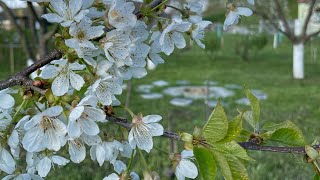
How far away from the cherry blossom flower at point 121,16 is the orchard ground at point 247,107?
31 centimetres

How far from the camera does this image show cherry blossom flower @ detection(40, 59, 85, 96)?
0.79 metres

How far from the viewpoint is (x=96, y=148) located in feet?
2.95

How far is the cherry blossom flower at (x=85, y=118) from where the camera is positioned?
748 mm

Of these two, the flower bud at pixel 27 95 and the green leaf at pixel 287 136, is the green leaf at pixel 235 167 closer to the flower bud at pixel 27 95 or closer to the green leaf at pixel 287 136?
the green leaf at pixel 287 136

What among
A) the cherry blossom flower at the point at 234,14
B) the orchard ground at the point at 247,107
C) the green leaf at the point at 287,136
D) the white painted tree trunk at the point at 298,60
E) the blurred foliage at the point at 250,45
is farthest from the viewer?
the blurred foliage at the point at 250,45

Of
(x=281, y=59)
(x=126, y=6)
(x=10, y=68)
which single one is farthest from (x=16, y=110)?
(x=281, y=59)

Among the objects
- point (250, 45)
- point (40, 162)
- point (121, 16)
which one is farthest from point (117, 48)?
point (250, 45)

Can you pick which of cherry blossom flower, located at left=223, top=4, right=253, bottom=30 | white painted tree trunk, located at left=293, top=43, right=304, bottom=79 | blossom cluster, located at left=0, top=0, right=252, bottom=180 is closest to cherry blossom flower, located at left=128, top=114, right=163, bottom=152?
blossom cluster, located at left=0, top=0, right=252, bottom=180

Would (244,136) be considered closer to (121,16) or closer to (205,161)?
(205,161)

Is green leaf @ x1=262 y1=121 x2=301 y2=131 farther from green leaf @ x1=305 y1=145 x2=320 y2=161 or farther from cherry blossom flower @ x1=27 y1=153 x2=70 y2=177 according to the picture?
cherry blossom flower @ x1=27 y1=153 x2=70 y2=177

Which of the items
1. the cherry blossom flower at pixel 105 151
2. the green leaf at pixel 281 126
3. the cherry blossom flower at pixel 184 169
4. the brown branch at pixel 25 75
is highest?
the brown branch at pixel 25 75

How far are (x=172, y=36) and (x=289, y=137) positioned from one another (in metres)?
0.25

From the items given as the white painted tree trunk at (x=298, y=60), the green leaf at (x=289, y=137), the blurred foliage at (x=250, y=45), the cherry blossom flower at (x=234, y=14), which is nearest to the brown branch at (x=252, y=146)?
the green leaf at (x=289, y=137)

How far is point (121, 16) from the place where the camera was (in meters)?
0.82
